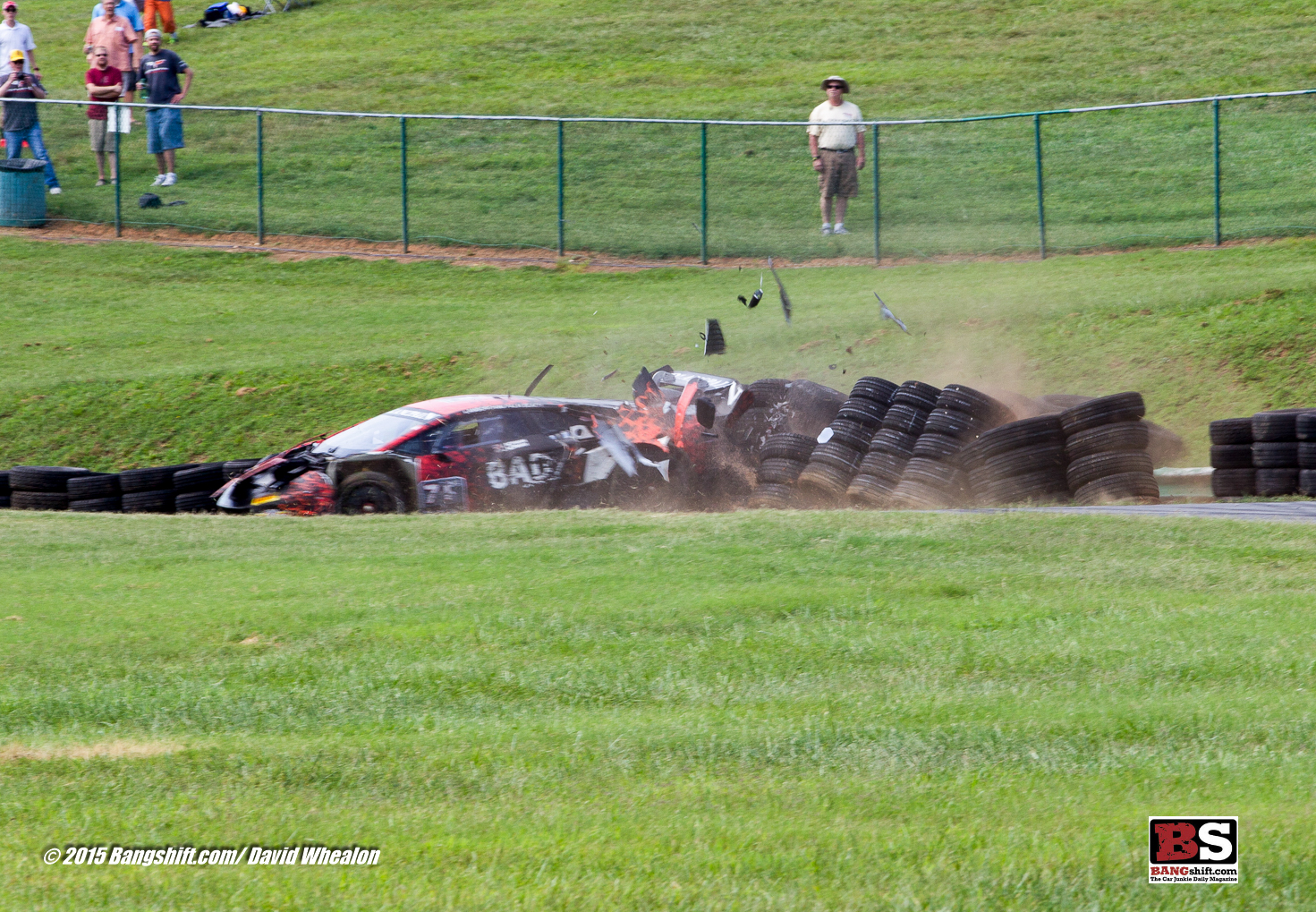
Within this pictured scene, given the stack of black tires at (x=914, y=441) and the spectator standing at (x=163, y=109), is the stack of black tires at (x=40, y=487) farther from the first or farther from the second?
the spectator standing at (x=163, y=109)

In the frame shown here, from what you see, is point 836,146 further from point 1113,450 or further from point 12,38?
point 12,38

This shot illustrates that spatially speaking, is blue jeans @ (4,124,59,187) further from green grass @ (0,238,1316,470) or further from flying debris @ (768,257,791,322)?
flying debris @ (768,257,791,322)

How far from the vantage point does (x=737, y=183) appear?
22.9 m

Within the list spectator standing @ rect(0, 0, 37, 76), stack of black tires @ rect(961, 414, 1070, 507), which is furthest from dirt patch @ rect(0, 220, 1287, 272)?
stack of black tires @ rect(961, 414, 1070, 507)

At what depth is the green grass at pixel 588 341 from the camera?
1653cm

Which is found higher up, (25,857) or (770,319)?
(770,319)

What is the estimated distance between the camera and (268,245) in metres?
24.8

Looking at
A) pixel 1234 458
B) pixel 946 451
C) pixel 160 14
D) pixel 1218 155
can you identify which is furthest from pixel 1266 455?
pixel 160 14

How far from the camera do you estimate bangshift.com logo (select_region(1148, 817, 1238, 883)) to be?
4270 millimetres

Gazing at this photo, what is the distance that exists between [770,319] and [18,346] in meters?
10.7

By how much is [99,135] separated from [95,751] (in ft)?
69.6

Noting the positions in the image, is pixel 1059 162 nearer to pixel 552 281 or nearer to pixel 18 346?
pixel 552 281

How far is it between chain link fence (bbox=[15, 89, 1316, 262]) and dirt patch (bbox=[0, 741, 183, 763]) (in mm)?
17387

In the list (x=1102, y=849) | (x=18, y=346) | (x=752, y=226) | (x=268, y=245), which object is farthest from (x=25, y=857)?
(x=268, y=245)
